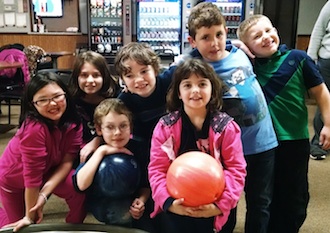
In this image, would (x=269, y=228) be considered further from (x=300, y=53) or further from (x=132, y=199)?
(x=300, y=53)

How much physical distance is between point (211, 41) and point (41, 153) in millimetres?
970

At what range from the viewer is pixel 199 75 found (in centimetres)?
152

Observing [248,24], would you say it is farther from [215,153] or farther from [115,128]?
[115,128]

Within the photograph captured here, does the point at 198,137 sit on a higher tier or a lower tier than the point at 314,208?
higher

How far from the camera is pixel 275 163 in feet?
6.37

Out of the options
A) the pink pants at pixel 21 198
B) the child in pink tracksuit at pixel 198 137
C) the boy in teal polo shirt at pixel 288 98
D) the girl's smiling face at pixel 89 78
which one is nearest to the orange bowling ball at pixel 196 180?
the child in pink tracksuit at pixel 198 137

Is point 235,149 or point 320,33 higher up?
point 320,33

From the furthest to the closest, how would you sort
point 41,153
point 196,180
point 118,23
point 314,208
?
point 118,23, point 314,208, point 41,153, point 196,180

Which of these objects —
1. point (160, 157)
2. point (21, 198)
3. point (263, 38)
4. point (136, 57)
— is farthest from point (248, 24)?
point (21, 198)

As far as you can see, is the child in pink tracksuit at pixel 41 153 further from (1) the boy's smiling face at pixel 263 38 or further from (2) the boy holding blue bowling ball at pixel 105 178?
(1) the boy's smiling face at pixel 263 38

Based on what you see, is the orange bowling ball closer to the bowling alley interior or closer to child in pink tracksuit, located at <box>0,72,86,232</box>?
child in pink tracksuit, located at <box>0,72,86,232</box>

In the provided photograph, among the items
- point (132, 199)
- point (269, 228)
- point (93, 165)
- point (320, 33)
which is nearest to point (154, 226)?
point (132, 199)

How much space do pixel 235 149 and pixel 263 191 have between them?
447mm

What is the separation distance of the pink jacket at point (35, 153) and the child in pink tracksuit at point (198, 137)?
577 mm
